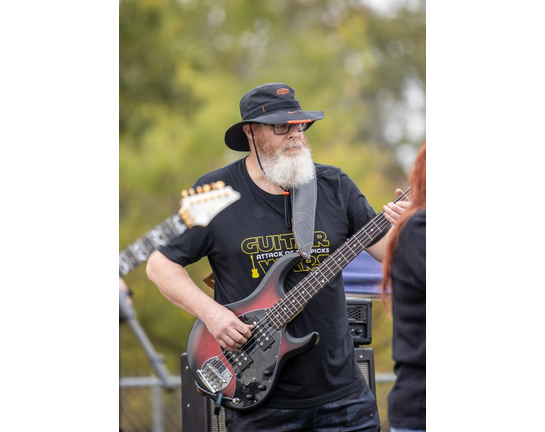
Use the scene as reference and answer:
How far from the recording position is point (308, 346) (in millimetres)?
2564

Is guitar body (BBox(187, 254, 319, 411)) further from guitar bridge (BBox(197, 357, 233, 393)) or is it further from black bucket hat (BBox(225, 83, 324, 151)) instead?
black bucket hat (BBox(225, 83, 324, 151))

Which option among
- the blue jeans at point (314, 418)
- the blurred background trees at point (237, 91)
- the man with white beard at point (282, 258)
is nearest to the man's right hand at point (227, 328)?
the man with white beard at point (282, 258)

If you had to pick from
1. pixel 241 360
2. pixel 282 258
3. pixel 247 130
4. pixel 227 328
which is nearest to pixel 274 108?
pixel 247 130

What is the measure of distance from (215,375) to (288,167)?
2.58 feet

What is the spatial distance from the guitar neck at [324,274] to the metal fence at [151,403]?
99cm

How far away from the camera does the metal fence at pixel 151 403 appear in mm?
4723

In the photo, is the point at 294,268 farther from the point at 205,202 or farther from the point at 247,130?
the point at 247,130

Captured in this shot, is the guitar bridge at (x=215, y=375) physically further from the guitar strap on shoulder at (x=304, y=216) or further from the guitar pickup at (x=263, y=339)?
the guitar strap on shoulder at (x=304, y=216)
